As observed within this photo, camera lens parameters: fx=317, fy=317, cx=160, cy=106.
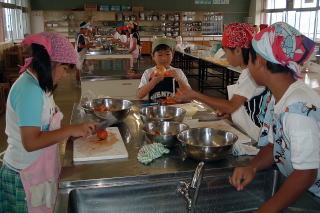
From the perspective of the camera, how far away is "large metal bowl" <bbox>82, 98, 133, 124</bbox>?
1.88 m

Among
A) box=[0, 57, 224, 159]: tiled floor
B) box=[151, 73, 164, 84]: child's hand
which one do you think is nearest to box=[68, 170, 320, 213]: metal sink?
box=[151, 73, 164, 84]: child's hand

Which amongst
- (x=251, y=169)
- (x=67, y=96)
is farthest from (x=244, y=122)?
(x=67, y=96)

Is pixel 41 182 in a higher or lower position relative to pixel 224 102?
lower

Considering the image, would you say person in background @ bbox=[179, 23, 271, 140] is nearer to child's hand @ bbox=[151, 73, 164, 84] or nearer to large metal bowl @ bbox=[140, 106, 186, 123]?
large metal bowl @ bbox=[140, 106, 186, 123]

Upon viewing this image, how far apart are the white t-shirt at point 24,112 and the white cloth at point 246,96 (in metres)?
1.05

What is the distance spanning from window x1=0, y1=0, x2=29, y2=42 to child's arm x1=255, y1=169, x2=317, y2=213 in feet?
28.6

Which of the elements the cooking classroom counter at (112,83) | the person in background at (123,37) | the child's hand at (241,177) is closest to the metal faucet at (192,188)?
the child's hand at (241,177)

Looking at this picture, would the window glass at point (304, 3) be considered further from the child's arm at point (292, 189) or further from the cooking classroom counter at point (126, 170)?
the child's arm at point (292, 189)

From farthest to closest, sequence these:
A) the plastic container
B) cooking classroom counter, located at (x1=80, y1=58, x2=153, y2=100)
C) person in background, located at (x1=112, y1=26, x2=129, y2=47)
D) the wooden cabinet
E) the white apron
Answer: the wooden cabinet, the plastic container, person in background, located at (x1=112, y1=26, x2=129, y2=47), cooking classroom counter, located at (x1=80, y1=58, x2=153, y2=100), the white apron

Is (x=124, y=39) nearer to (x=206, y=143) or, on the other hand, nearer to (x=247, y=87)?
(x=247, y=87)

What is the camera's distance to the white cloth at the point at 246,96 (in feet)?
6.00

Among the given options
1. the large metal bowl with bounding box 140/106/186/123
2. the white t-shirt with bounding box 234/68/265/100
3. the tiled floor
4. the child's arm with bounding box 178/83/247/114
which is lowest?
the tiled floor

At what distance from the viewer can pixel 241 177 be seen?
121cm

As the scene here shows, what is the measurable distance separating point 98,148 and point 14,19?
9.93 m
